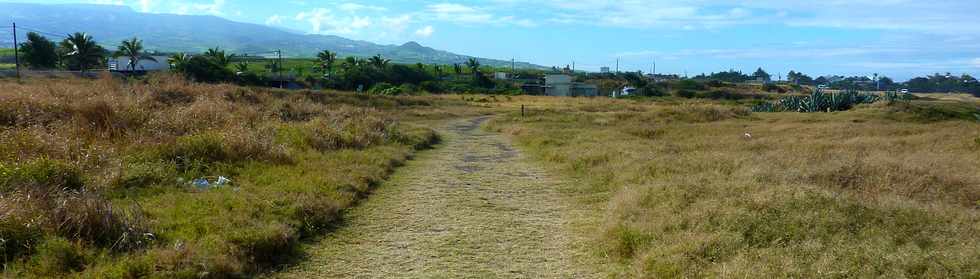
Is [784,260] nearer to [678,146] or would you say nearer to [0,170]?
[0,170]

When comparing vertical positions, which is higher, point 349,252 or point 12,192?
point 12,192

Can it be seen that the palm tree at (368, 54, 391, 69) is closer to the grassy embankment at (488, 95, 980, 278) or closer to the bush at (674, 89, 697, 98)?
the bush at (674, 89, 697, 98)

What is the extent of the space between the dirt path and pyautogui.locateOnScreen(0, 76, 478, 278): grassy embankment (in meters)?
0.46

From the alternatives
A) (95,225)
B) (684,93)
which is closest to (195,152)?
(95,225)

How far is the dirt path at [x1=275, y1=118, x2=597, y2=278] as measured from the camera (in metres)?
5.86

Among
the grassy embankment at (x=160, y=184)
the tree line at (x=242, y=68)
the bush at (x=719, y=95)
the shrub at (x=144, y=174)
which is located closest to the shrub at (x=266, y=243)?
the grassy embankment at (x=160, y=184)

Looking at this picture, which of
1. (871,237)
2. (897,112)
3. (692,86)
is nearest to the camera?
(871,237)

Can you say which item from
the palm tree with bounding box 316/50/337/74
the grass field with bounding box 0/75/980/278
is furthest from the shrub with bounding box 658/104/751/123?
the palm tree with bounding box 316/50/337/74

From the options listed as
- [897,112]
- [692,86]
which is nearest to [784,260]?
[897,112]

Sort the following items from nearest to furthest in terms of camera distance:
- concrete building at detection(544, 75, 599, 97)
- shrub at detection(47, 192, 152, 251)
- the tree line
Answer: shrub at detection(47, 192, 152, 251) < the tree line < concrete building at detection(544, 75, 599, 97)

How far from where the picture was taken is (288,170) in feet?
33.4

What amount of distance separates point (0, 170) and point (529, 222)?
229 inches

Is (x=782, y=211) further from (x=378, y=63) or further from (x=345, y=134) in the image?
(x=378, y=63)

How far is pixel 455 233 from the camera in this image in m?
7.14
